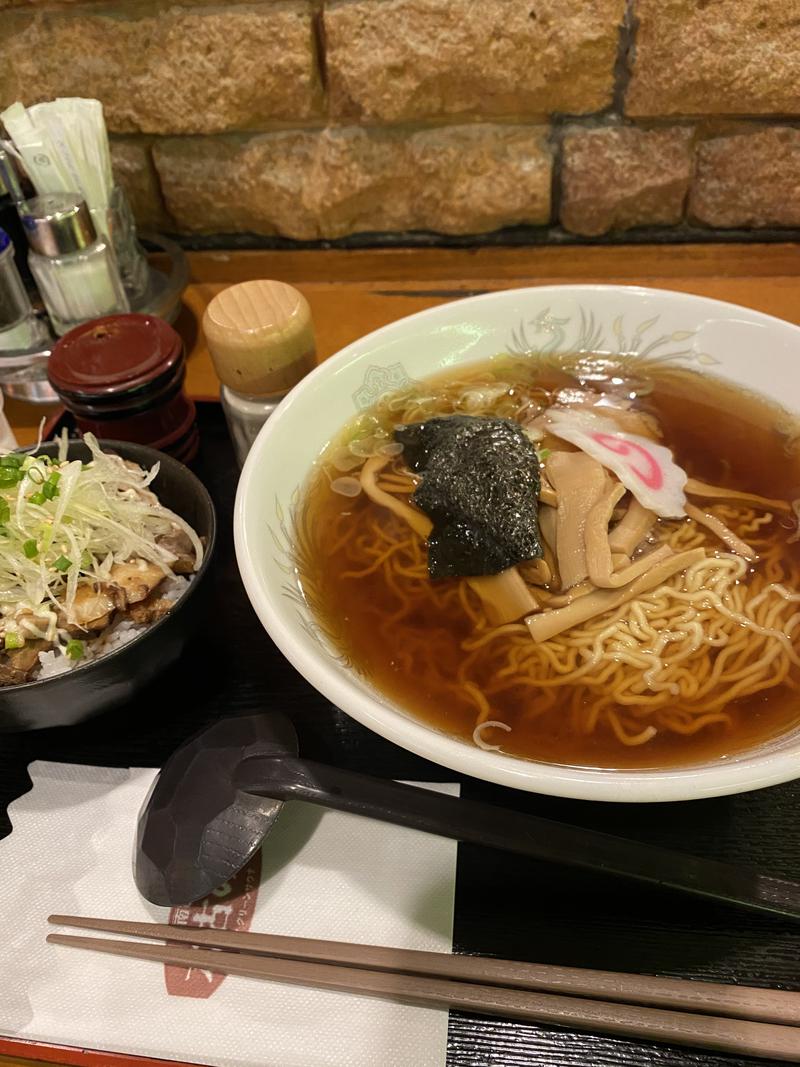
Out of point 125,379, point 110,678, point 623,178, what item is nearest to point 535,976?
point 110,678

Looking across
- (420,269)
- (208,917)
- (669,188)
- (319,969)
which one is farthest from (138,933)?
(669,188)

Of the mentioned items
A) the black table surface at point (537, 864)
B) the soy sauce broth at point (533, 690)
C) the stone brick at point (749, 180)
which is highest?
the stone brick at point (749, 180)

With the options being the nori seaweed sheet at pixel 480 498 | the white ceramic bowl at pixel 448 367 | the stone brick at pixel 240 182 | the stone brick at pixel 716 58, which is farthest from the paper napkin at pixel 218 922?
the stone brick at pixel 716 58

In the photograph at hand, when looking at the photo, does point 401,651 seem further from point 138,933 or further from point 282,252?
point 282,252

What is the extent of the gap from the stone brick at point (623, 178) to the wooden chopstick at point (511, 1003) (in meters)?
2.21

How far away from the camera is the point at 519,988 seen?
1.03 meters

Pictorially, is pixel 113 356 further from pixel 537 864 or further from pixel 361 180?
pixel 537 864

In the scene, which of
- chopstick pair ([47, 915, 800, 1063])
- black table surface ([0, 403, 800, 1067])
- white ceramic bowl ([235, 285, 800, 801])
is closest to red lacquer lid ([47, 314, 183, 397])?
white ceramic bowl ([235, 285, 800, 801])

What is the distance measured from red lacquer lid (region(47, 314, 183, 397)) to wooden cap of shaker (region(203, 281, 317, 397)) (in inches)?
6.1

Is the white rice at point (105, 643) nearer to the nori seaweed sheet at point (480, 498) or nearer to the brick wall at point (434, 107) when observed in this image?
the nori seaweed sheet at point (480, 498)

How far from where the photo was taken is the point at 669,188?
232cm

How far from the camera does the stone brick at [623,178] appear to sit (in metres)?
2.22

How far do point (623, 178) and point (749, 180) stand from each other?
39 cm

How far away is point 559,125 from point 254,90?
36.1 inches
